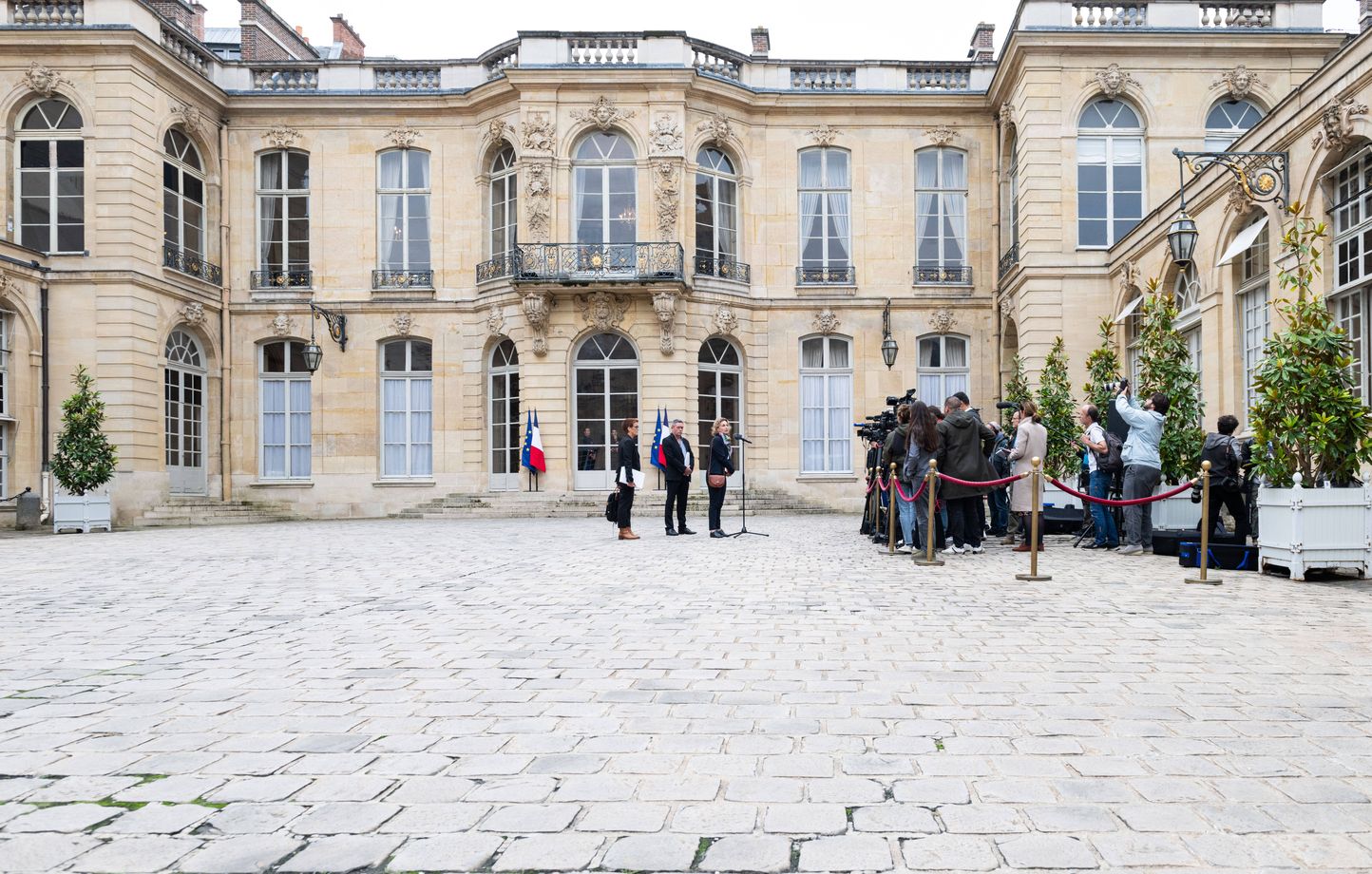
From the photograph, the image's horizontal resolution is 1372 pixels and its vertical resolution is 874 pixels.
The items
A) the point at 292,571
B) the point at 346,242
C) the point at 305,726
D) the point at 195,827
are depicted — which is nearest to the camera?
the point at 195,827

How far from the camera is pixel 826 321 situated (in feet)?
75.8

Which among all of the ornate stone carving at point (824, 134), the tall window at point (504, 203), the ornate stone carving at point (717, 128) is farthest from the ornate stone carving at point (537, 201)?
the ornate stone carving at point (824, 134)

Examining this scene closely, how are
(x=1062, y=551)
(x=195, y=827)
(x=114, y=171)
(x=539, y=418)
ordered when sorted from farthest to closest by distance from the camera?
(x=539, y=418) < (x=114, y=171) < (x=1062, y=551) < (x=195, y=827)

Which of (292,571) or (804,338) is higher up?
(804,338)

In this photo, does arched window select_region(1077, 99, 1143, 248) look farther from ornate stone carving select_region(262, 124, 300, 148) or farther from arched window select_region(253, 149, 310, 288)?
ornate stone carving select_region(262, 124, 300, 148)

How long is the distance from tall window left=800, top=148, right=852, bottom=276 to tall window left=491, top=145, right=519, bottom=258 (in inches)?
257

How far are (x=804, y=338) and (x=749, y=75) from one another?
6058 millimetres

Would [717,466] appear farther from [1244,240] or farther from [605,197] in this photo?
[605,197]

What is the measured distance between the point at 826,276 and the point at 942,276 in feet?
8.79

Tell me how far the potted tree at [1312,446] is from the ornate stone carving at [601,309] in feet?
48.0

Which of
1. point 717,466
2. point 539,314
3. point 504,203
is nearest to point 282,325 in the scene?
point 504,203

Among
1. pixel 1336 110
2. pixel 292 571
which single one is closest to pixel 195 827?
pixel 292 571

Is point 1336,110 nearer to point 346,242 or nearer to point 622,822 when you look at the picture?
point 622,822

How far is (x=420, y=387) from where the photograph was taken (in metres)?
23.4
